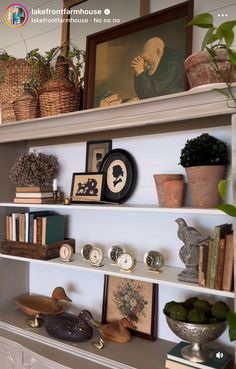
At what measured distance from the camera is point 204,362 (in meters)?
1.18

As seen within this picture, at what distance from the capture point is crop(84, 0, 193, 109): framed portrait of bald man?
137cm

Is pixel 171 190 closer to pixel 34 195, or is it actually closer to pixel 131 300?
pixel 131 300

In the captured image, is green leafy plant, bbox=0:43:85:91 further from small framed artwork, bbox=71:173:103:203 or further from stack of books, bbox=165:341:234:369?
stack of books, bbox=165:341:234:369

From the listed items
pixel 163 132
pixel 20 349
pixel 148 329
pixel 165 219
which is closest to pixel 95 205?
pixel 165 219

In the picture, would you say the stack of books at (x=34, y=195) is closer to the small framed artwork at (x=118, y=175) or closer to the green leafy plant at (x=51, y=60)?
the small framed artwork at (x=118, y=175)

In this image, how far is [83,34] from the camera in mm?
1786

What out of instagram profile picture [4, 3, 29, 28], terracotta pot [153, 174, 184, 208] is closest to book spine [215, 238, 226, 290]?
terracotta pot [153, 174, 184, 208]

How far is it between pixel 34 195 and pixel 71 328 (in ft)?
2.30

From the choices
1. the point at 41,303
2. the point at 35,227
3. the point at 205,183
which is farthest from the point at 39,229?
the point at 205,183

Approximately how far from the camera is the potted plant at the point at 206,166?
1192 millimetres

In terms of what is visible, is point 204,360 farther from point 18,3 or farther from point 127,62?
point 18,3

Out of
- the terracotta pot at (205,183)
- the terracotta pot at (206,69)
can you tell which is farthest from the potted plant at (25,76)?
the terracotta pot at (205,183)

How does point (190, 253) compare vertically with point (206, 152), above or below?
below

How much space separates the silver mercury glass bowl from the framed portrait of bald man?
37.8 inches
